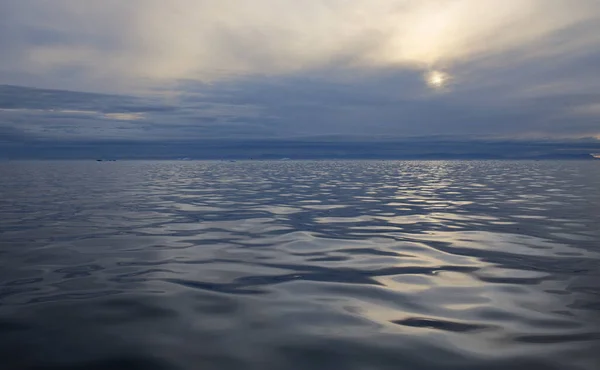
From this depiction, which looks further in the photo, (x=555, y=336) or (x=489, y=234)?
(x=489, y=234)

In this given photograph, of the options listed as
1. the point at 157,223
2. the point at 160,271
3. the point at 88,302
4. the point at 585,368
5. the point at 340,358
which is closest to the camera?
the point at 585,368

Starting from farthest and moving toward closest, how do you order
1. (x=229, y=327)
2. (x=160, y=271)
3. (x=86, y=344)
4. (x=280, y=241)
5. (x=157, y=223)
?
(x=157, y=223)
(x=280, y=241)
(x=160, y=271)
(x=229, y=327)
(x=86, y=344)

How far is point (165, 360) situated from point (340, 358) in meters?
2.27

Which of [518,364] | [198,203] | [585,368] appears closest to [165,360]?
[518,364]

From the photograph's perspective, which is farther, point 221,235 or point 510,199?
point 510,199

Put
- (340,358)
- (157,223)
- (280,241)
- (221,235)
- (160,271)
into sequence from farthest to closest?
1. (157,223)
2. (221,235)
3. (280,241)
4. (160,271)
5. (340,358)

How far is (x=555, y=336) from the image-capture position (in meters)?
6.39

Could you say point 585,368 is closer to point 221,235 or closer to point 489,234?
point 489,234

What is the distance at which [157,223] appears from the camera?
17.7 m

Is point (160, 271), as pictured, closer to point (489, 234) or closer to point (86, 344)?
point (86, 344)

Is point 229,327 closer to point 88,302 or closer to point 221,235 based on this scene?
point 88,302

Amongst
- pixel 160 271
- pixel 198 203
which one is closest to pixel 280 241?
pixel 160 271

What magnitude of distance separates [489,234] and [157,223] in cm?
1249

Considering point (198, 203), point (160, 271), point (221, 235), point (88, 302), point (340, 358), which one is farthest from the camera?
point (198, 203)
